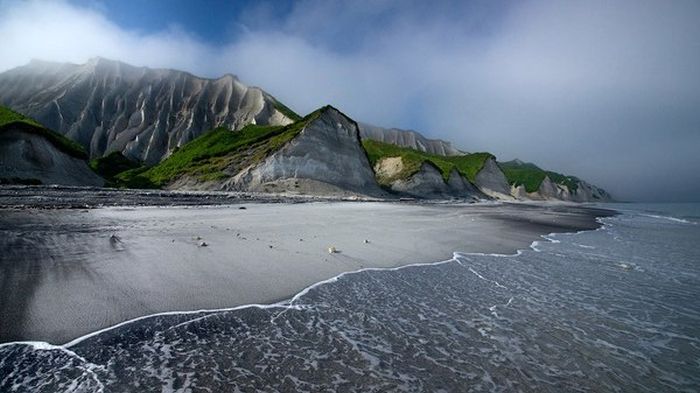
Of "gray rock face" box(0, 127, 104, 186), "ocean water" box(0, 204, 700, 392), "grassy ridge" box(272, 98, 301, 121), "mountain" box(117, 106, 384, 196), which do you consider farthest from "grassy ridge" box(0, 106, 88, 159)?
"grassy ridge" box(272, 98, 301, 121)

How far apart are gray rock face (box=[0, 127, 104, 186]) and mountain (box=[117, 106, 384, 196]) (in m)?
14.8

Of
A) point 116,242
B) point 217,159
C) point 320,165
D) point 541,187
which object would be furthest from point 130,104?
point 541,187

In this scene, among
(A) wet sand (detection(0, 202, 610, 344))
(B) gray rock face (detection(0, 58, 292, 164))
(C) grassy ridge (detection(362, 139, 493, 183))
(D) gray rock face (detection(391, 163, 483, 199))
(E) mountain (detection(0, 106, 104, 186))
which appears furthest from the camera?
(B) gray rock face (detection(0, 58, 292, 164))

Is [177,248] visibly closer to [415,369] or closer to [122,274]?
[122,274]

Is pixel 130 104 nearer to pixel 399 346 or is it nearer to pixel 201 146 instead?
pixel 201 146

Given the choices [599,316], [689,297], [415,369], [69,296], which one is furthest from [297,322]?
[689,297]

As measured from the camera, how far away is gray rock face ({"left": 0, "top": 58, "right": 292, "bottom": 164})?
4429 inches

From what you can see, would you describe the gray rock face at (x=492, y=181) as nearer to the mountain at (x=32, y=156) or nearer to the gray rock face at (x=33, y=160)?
the mountain at (x=32, y=156)

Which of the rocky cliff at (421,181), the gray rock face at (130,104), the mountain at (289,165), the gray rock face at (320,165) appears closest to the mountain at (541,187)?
the rocky cliff at (421,181)

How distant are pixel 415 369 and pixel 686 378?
10.2ft

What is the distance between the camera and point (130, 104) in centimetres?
12612

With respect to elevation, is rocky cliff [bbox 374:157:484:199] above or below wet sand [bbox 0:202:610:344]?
above

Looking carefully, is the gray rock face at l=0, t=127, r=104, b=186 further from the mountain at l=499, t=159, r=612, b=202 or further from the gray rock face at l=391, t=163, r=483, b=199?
the mountain at l=499, t=159, r=612, b=202

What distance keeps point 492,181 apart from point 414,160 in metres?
41.7
